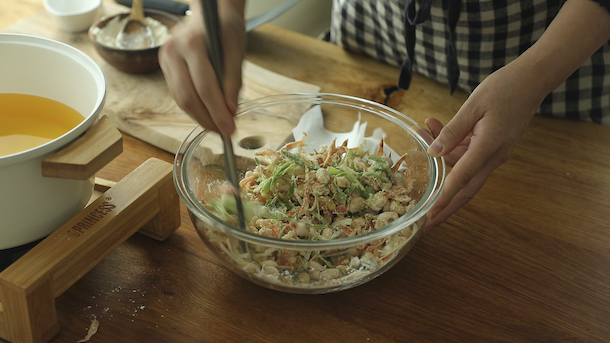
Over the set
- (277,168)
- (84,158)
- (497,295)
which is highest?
(84,158)

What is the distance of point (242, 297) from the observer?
778 mm

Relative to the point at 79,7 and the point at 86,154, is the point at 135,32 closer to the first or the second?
the point at 79,7

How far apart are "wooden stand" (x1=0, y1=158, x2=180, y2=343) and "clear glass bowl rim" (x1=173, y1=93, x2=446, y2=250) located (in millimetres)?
61

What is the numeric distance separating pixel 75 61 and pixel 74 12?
68 cm

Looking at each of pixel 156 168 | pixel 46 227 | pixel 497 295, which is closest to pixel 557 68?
pixel 497 295

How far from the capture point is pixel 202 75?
0.71 metres

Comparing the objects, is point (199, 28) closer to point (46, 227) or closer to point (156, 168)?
point (156, 168)

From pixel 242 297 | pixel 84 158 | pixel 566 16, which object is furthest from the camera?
pixel 566 16

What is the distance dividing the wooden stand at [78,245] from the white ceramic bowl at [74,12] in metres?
0.71

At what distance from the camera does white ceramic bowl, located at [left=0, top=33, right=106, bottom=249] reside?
657 mm

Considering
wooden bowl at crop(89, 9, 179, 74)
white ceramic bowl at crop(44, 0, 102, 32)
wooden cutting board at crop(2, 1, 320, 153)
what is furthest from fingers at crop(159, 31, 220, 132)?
white ceramic bowl at crop(44, 0, 102, 32)

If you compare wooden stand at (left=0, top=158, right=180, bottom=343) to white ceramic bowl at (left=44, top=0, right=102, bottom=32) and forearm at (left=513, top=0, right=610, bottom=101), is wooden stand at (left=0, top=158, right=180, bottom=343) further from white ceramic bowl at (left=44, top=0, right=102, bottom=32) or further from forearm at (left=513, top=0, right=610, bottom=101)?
white ceramic bowl at (left=44, top=0, right=102, bottom=32)

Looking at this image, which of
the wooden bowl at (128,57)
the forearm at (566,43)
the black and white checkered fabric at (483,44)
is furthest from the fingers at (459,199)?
the wooden bowl at (128,57)

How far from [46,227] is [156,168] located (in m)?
0.17
